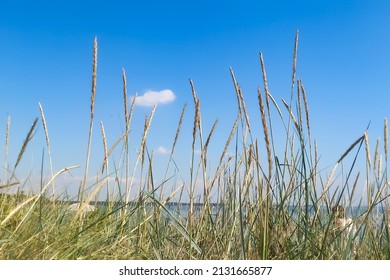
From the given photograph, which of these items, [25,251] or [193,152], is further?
[193,152]

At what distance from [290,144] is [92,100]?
856 millimetres

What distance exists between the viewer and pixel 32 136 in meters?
2.16
